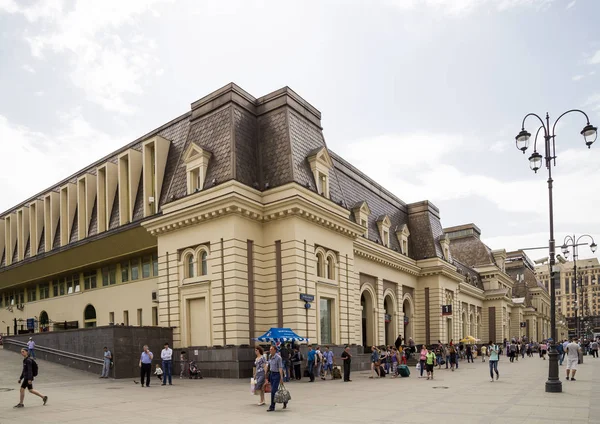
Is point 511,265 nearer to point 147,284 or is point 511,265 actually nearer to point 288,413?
point 147,284

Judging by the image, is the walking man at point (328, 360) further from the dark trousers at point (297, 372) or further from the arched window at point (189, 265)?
the arched window at point (189, 265)

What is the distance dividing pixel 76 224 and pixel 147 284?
515 inches

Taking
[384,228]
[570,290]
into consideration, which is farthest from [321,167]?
[570,290]

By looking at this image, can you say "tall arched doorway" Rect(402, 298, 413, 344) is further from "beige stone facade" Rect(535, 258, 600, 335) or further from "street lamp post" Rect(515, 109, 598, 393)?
"beige stone facade" Rect(535, 258, 600, 335)

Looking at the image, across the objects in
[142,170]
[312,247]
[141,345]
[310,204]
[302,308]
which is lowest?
[141,345]

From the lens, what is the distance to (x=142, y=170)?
37.3m

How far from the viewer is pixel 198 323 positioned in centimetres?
2892

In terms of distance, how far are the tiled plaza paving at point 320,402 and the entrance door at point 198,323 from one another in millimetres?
3863

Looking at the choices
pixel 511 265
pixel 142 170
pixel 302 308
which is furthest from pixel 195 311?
pixel 511 265

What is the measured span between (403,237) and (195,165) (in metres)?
24.5

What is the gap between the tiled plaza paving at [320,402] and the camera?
1362cm

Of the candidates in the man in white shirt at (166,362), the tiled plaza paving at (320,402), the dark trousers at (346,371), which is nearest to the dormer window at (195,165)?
the man in white shirt at (166,362)

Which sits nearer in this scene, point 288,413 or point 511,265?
point 288,413

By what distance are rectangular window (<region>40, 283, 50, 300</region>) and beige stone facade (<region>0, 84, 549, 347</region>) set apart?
10 centimetres
